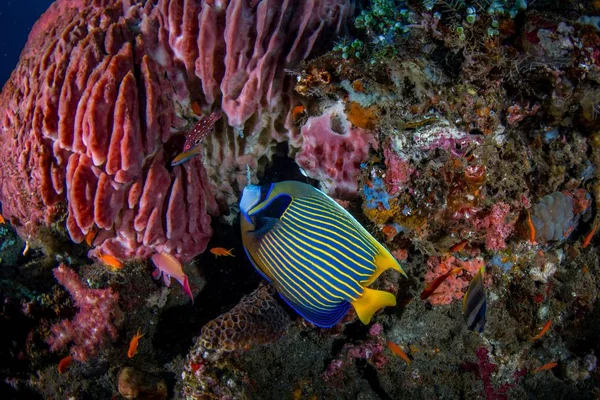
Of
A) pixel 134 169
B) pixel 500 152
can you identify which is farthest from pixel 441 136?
pixel 134 169

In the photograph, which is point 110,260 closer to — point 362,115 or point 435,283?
point 362,115

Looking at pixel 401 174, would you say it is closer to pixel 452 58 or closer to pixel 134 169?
pixel 452 58

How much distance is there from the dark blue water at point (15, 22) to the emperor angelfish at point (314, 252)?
146ft

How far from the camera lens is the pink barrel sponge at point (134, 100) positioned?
3.00m

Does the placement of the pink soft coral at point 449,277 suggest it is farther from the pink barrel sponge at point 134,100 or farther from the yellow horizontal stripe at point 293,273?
the pink barrel sponge at point 134,100

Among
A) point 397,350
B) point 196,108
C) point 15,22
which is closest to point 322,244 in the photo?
point 397,350

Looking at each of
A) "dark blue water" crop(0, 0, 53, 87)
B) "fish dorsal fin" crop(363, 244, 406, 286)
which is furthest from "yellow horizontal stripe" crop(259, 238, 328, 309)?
"dark blue water" crop(0, 0, 53, 87)

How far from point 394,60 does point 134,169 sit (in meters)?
2.40

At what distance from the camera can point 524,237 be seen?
11.0 feet

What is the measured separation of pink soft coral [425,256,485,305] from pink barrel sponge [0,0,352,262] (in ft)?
7.53

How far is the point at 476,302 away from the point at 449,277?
2.06 feet

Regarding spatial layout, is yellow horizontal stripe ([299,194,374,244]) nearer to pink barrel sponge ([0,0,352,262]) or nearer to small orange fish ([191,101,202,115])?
pink barrel sponge ([0,0,352,262])

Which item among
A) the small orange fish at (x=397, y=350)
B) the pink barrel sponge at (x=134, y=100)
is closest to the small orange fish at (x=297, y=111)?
the pink barrel sponge at (x=134, y=100)

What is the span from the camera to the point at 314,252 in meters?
2.21
